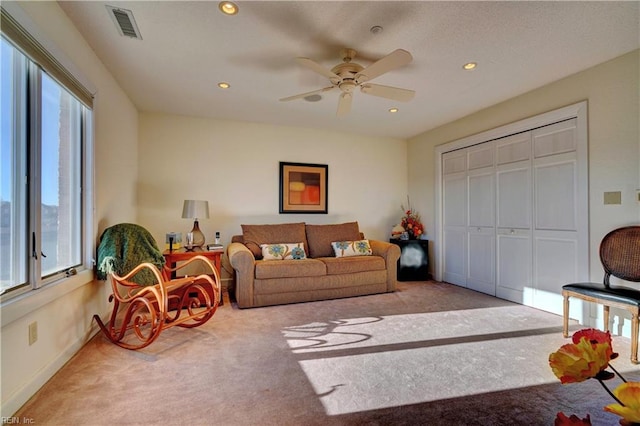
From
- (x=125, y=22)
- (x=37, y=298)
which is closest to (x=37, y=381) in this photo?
(x=37, y=298)

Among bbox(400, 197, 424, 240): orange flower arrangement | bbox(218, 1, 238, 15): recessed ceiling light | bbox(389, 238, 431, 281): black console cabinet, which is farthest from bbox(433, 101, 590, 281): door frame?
bbox(218, 1, 238, 15): recessed ceiling light

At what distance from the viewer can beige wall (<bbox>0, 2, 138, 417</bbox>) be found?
1658 mm

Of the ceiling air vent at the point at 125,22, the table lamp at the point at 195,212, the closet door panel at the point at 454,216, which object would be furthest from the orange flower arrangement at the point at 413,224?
the ceiling air vent at the point at 125,22

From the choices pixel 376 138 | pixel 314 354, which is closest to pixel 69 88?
pixel 314 354

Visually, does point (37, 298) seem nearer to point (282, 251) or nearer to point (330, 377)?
point (330, 377)

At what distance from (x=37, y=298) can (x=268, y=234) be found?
2.66 meters

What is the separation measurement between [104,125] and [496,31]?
11.6ft

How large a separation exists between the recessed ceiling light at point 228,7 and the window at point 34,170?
113 cm

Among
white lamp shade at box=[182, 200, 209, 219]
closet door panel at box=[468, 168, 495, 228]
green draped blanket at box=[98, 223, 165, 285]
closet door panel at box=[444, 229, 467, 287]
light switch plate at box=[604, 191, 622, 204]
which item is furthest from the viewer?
closet door panel at box=[444, 229, 467, 287]

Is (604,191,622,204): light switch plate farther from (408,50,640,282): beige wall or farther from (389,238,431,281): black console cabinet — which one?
(389,238,431,281): black console cabinet

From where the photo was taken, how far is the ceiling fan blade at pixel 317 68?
2320 millimetres

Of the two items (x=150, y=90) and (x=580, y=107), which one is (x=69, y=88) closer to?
(x=150, y=90)

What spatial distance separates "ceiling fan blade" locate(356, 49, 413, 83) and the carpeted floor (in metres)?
2.22

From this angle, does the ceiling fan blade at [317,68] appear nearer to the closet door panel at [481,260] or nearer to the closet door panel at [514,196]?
the closet door panel at [514,196]
